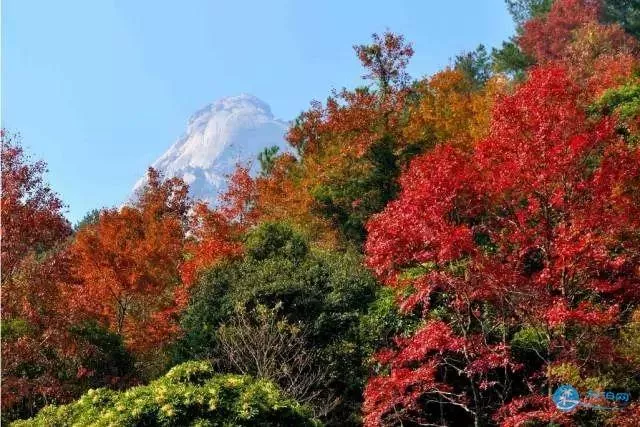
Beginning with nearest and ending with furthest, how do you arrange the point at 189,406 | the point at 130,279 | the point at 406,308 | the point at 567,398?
the point at 189,406, the point at 567,398, the point at 406,308, the point at 130,279

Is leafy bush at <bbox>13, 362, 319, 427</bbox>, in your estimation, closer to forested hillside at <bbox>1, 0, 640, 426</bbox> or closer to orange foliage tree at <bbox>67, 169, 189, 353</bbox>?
forested hillside at <bbox>1, 0, 640, 426</bbox>

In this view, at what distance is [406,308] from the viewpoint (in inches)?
572

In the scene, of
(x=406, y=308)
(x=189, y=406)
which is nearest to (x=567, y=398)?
(x=406, y=308)

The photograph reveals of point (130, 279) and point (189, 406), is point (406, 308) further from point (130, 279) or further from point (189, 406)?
point (130, 279)

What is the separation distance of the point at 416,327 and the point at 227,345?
16.2 ft

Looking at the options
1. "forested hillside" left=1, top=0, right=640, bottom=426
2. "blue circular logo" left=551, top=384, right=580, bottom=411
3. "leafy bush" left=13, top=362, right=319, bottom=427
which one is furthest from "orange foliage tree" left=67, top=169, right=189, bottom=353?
"blue circular logo" left=551, top=384, right=580, bottom=411

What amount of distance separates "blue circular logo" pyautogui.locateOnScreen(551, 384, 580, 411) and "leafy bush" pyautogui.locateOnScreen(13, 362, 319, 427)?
4.77 m

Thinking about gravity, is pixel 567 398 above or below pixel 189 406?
below

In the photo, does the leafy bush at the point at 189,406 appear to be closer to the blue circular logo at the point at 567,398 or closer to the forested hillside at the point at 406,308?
the forested hillside at the point at 406,308

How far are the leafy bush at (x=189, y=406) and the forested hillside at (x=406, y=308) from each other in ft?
0.11

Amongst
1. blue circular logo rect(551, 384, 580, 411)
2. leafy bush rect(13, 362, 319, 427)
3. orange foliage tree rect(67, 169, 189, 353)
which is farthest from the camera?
orange foliage tree rect(67, 169, 189, 353)

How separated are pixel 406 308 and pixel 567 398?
468 centimetres

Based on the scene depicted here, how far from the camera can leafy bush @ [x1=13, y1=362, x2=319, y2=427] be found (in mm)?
8328

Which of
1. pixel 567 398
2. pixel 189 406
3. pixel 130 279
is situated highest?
pixel 130 279
